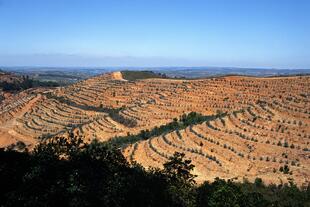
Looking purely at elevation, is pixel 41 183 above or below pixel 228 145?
above

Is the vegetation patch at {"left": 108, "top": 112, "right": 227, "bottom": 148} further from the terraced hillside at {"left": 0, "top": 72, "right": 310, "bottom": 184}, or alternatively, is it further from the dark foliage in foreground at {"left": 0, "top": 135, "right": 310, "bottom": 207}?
the dark foliage in foreground at {"left": 0, "top": 135, "right": 310, "bottom": 207}

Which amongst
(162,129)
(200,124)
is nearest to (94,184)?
(200,124)

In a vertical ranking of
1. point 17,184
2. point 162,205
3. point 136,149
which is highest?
point 17,184

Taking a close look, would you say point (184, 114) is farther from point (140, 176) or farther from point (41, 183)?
point (41, 183)

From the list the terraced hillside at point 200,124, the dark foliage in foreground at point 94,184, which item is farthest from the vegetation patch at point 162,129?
the dark foliage in foreground at point 94,184

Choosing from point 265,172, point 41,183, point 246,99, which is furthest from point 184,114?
point 41,183

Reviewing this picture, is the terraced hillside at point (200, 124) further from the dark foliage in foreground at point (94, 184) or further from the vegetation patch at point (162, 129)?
the dark foliage in foreground at point (94, 184)
